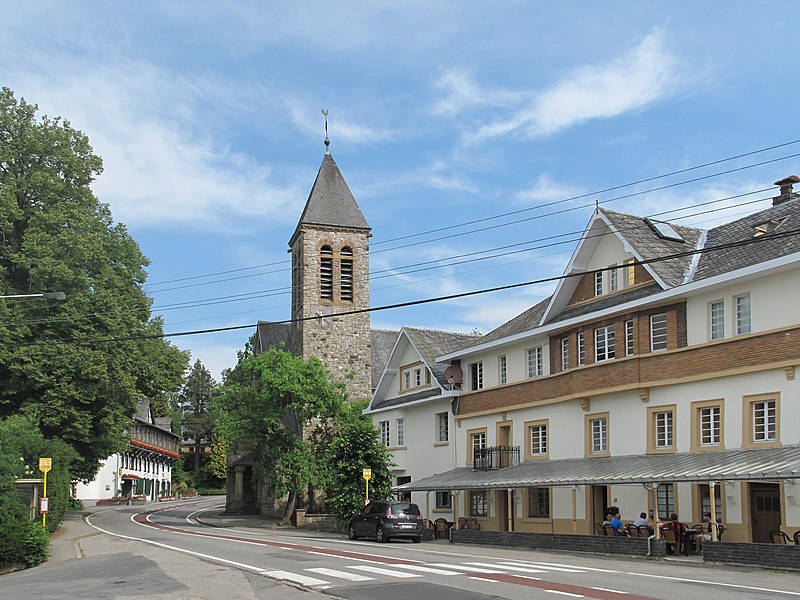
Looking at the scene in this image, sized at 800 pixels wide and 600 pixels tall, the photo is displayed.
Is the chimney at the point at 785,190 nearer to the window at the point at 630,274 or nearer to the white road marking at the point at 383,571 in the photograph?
the window at the point at 630,274

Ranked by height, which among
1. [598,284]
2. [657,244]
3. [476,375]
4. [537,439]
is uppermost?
[657,244]

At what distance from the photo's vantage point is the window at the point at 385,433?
45938 millimetres

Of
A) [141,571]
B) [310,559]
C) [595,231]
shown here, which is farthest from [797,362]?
[141,571]

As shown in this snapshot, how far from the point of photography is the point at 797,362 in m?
23.4

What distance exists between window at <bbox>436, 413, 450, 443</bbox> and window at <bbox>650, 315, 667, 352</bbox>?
13738 millimetres

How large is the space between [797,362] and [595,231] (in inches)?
374

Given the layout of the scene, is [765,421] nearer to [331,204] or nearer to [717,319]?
[717,319]

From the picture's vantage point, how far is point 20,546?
23203mm

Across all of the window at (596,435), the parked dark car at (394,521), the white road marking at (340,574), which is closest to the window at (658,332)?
the window at (596,435)

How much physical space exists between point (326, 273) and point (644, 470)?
33429mm

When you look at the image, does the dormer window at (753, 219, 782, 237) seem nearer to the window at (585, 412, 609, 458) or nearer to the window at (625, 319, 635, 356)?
the window at (625, 319, 635, 356)

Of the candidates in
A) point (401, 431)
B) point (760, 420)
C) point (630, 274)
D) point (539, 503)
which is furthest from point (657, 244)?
point (401, 431)

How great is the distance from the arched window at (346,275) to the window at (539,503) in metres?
25.2

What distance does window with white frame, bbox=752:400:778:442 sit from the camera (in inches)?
959
